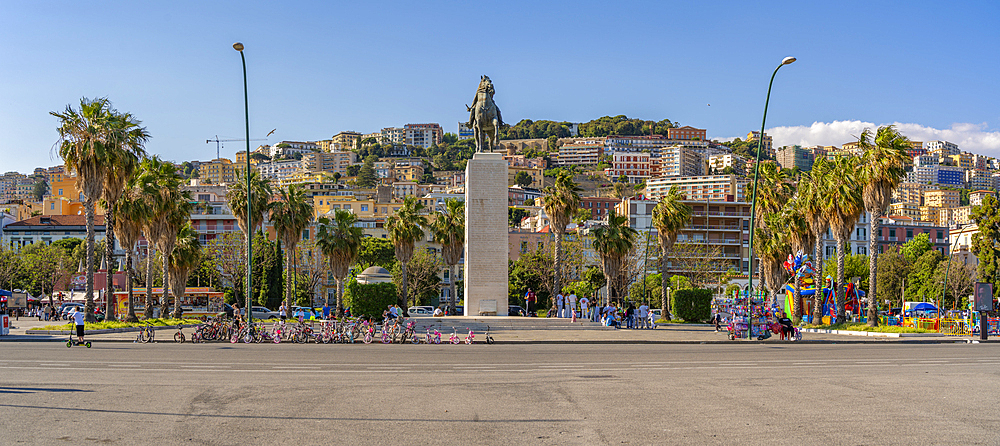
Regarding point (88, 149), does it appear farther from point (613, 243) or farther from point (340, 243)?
point (613, 243)

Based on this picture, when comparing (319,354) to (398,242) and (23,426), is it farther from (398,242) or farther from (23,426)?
(398,242)

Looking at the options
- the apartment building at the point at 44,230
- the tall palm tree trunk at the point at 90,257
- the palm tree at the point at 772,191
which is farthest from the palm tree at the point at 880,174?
the apartment building at the point at 44,230

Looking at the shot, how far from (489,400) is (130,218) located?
32244mm

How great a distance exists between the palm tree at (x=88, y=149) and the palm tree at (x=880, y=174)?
113ft

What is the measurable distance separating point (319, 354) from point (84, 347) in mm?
7728

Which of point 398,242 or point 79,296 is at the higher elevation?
point 398,242

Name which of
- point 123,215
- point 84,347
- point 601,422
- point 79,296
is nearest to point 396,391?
point 601,422

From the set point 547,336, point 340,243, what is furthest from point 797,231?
point 340,243

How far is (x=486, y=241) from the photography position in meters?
40.0

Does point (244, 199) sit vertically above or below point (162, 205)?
above

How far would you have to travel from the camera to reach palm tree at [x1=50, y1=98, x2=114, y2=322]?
112ft

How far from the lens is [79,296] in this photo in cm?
6006

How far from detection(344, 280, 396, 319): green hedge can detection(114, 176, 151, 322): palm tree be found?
10929 millimetres

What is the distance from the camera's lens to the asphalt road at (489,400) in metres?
9.09
